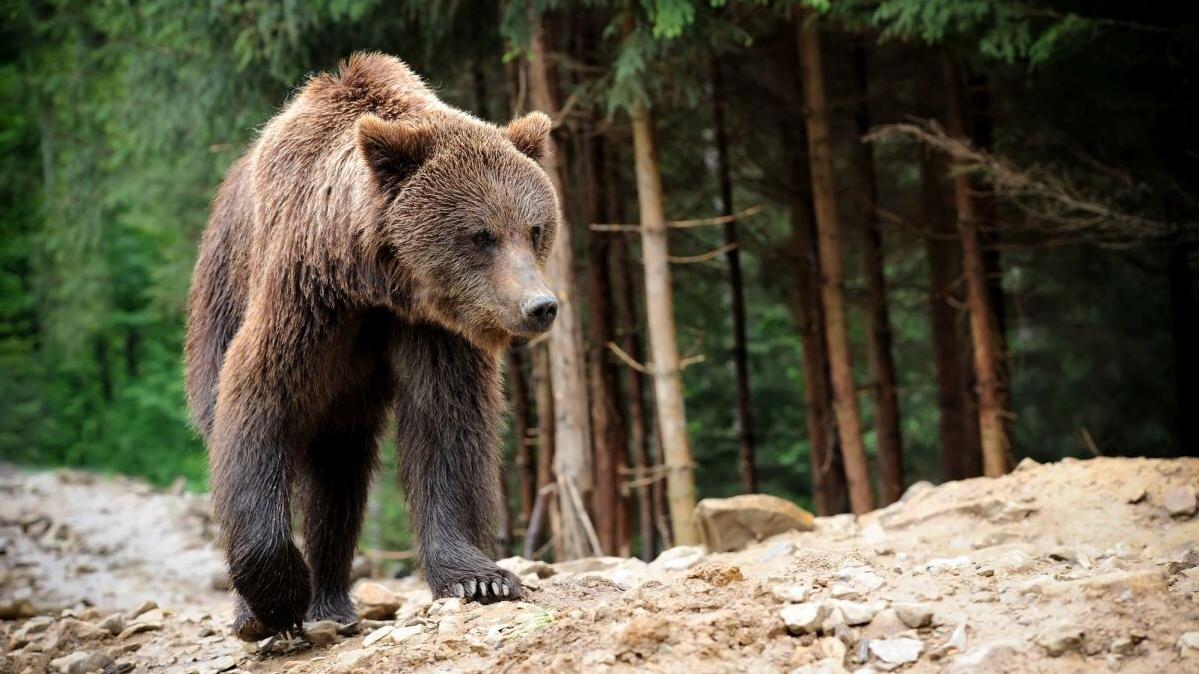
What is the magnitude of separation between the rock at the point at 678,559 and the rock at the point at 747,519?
0.74m

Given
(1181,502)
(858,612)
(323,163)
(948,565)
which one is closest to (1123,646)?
(858,612)

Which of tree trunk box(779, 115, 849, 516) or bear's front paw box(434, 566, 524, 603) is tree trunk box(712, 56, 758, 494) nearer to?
tree trunk box(779, 115, 849, 516)

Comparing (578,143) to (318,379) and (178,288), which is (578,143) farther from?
(318,379)

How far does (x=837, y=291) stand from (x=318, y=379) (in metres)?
6.61

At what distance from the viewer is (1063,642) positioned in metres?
3.73

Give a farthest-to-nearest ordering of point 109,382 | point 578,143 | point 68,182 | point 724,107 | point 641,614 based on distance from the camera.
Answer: point 109,382 < point 68,182 < point 724,107 < point 578,143 < point 641,614

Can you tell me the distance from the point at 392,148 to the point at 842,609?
272cm

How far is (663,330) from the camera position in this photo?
9.83m

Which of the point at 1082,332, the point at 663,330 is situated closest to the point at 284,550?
the point at 663,330

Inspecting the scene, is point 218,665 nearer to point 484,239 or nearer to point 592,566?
point 484,239

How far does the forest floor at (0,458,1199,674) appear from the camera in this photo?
3865 mm

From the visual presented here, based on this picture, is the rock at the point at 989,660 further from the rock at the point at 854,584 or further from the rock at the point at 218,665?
the rock at the point at 218,665

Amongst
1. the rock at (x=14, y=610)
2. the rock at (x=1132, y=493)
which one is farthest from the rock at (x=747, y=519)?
the rock at (x=14, y=610)

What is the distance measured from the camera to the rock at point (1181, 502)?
620 cm
